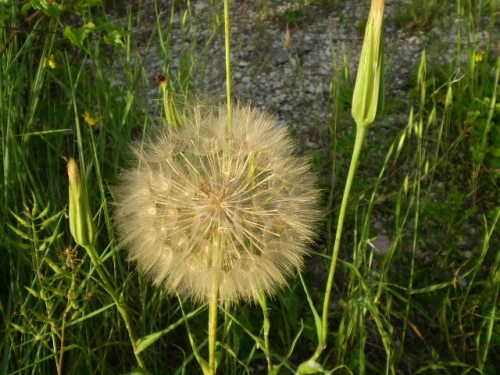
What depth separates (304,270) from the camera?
7.36 ft

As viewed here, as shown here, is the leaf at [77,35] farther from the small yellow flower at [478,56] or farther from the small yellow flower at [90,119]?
the small yellow flower at [478,56]

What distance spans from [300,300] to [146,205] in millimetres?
945

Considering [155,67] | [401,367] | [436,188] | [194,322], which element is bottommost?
[401,367]

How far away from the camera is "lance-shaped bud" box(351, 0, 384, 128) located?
3.67 feet

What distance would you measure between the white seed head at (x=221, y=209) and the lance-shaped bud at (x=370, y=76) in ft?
1.15

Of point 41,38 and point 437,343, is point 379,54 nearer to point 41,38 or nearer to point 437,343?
point 437,343

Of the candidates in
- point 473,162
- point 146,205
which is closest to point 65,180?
point 146,205

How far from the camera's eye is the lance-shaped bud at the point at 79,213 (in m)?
1.14

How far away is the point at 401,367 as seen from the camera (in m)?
2.18

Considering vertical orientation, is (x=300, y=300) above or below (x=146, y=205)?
below

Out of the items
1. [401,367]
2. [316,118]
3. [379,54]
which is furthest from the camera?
[316,118]

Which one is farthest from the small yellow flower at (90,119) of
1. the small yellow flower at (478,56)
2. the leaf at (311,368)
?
the small yellow flower at (478,56)

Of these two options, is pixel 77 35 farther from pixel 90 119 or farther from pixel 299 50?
pixel 299 50

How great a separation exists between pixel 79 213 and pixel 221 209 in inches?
17.5
